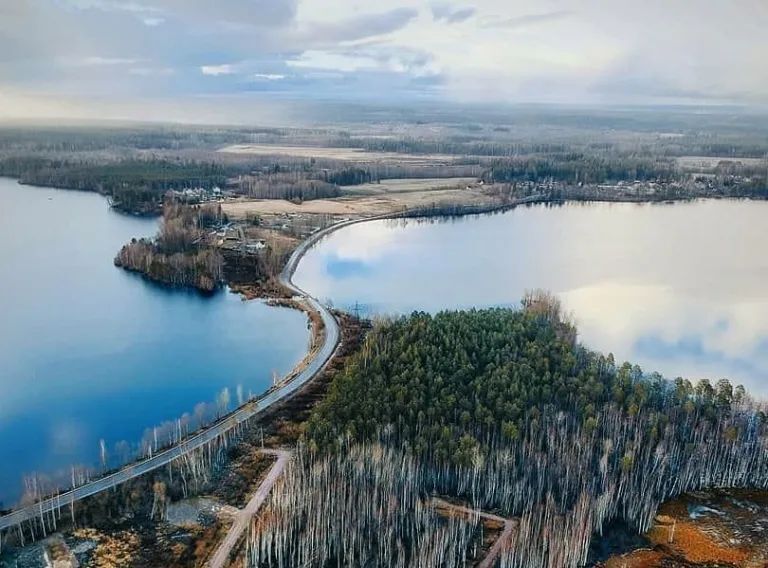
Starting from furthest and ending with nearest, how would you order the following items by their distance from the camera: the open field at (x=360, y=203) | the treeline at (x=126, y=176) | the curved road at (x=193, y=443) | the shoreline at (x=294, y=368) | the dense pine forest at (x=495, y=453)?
the treeline at (x=126, y=176), the open field at (x=360, y=203), the shoreline at (x=294, y=368), the curved road at (x=193, y=443), the dense pine forest at (x=495, y=453)

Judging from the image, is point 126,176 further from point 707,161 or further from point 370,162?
point 707,161

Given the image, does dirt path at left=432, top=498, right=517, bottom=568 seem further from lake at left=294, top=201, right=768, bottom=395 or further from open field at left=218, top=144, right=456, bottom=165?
open field at left=218, top=144, right=456, bottom=165

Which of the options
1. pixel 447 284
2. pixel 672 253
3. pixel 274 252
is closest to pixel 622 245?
pixel 672 253

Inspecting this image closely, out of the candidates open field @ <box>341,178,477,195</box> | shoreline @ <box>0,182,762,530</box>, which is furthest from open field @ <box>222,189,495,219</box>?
shoreline @ <box>0,182,762,530</box>

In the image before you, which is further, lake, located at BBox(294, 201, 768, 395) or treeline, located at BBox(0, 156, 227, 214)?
treeline, located at BBox(0, 156, 227, 214)

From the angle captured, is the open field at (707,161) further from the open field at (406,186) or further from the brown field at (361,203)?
the brown field at (361,203)

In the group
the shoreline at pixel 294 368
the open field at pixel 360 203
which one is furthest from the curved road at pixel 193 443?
the open field at pixel 360 203

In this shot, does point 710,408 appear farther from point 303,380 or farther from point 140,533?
point 140,533
